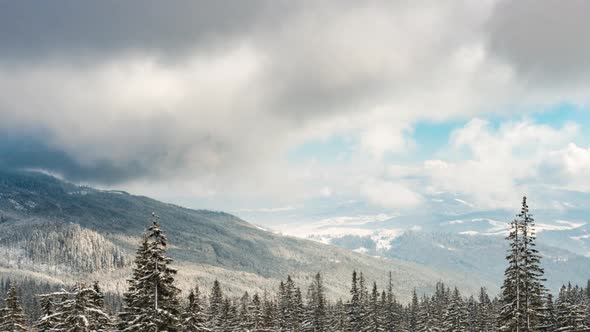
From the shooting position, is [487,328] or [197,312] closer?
[197,312]

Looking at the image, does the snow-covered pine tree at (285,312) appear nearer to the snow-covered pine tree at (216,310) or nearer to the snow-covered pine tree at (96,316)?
the snow-covered pine tree at (216,310)

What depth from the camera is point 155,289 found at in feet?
138

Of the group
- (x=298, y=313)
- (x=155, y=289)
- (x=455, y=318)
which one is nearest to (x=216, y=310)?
(x=298, y=313)

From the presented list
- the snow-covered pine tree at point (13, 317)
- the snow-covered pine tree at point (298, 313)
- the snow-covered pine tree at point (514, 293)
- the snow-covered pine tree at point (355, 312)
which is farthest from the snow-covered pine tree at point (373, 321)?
the snow-covered pine tree at point (13, 317)

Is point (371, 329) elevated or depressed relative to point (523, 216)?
depressed

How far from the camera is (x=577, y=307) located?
71938mm

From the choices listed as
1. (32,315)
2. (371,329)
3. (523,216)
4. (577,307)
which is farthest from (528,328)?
(32,315)

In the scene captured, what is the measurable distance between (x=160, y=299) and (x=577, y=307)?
59598 millimetres

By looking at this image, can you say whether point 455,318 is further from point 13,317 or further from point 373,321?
point 13,317

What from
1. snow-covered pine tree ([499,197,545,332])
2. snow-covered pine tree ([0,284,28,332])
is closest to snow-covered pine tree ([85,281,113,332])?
snow-covered pine tree ([0,284,28,332])

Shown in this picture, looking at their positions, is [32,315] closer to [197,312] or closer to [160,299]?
[197,312]

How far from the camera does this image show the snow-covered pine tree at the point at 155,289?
4134 centimetres

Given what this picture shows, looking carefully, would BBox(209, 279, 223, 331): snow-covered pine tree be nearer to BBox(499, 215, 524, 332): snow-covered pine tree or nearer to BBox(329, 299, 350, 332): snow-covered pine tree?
BBox(329, 299, 350, 332): snow-covered pine tree

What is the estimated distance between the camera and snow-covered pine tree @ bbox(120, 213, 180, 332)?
41344mm
